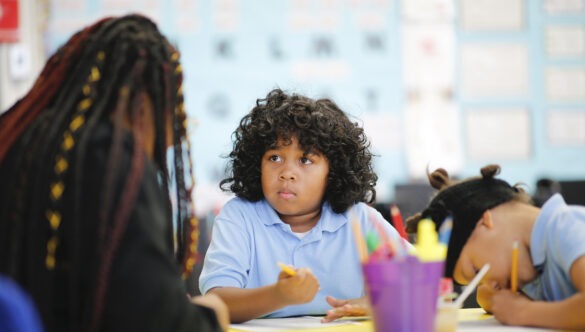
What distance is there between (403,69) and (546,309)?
3.24 metres

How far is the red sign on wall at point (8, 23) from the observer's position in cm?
396

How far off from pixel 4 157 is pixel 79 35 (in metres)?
0.21

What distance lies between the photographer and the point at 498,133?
441cm

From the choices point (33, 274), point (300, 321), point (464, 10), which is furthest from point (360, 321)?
point (464, 10)

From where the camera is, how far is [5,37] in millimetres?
3961

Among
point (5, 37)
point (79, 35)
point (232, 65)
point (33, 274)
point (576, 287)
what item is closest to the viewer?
point (33, 274)

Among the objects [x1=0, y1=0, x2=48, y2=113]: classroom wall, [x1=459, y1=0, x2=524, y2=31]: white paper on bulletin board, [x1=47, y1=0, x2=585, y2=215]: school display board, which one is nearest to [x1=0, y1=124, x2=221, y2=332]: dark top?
[x1=0, y1=0, x2=48, y2=113]: classroom wall

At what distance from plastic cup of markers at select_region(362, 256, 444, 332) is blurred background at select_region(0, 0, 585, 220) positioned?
3341 mm

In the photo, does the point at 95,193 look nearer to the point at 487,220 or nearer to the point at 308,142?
the point at 487,220

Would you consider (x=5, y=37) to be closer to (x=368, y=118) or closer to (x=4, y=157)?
(x=368, y=118)

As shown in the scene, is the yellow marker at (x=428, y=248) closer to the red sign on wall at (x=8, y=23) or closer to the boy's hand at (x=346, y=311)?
the boy's hand at (x=346, y=311)

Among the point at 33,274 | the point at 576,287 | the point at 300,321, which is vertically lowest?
the point at 300,321

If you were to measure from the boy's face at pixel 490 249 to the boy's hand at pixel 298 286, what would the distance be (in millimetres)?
286

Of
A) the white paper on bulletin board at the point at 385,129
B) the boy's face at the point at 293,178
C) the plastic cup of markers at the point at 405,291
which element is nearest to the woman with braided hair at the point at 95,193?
the plastic cup of markers at the point at 405,291
